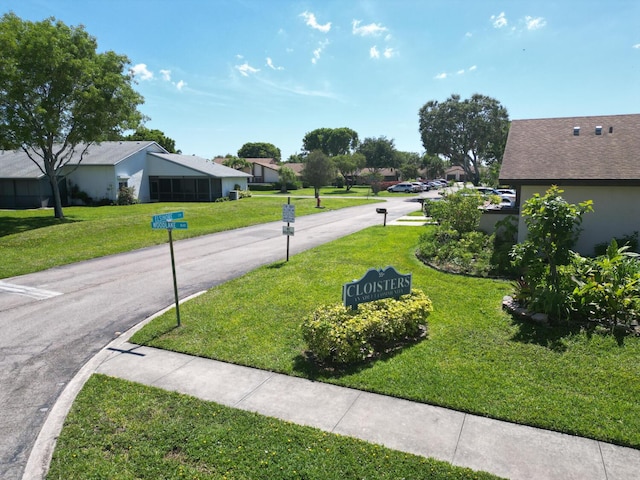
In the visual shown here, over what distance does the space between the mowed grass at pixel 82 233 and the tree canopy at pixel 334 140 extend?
100605 millimetres

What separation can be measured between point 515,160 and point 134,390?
13.3 metres

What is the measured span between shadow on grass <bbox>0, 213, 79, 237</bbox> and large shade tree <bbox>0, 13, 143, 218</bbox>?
3.97 ft

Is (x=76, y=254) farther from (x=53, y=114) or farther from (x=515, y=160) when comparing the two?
(x=515, y=160)

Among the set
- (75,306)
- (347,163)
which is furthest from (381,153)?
(75,306)

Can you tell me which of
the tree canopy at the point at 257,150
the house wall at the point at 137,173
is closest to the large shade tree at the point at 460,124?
the house wall at the point at 137,173

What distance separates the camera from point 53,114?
22984 millimetres

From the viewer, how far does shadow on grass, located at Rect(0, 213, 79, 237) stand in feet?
69.2

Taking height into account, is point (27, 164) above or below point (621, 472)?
above

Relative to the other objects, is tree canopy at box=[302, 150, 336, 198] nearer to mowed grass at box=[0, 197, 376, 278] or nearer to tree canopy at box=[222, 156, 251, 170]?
mowed grass at box=[0, 197, 376, 278]

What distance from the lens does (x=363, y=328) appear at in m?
7.04

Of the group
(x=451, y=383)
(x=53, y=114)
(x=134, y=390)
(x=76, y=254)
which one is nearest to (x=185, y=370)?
(x=134, y=390)

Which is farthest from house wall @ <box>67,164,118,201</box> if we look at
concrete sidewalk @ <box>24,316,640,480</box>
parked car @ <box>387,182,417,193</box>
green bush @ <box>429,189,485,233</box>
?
parked car @ <box>387,182,417,193</box>

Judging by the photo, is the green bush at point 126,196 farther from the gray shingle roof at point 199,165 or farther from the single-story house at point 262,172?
the single-story house at point 262,172

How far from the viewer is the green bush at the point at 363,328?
679 cm
